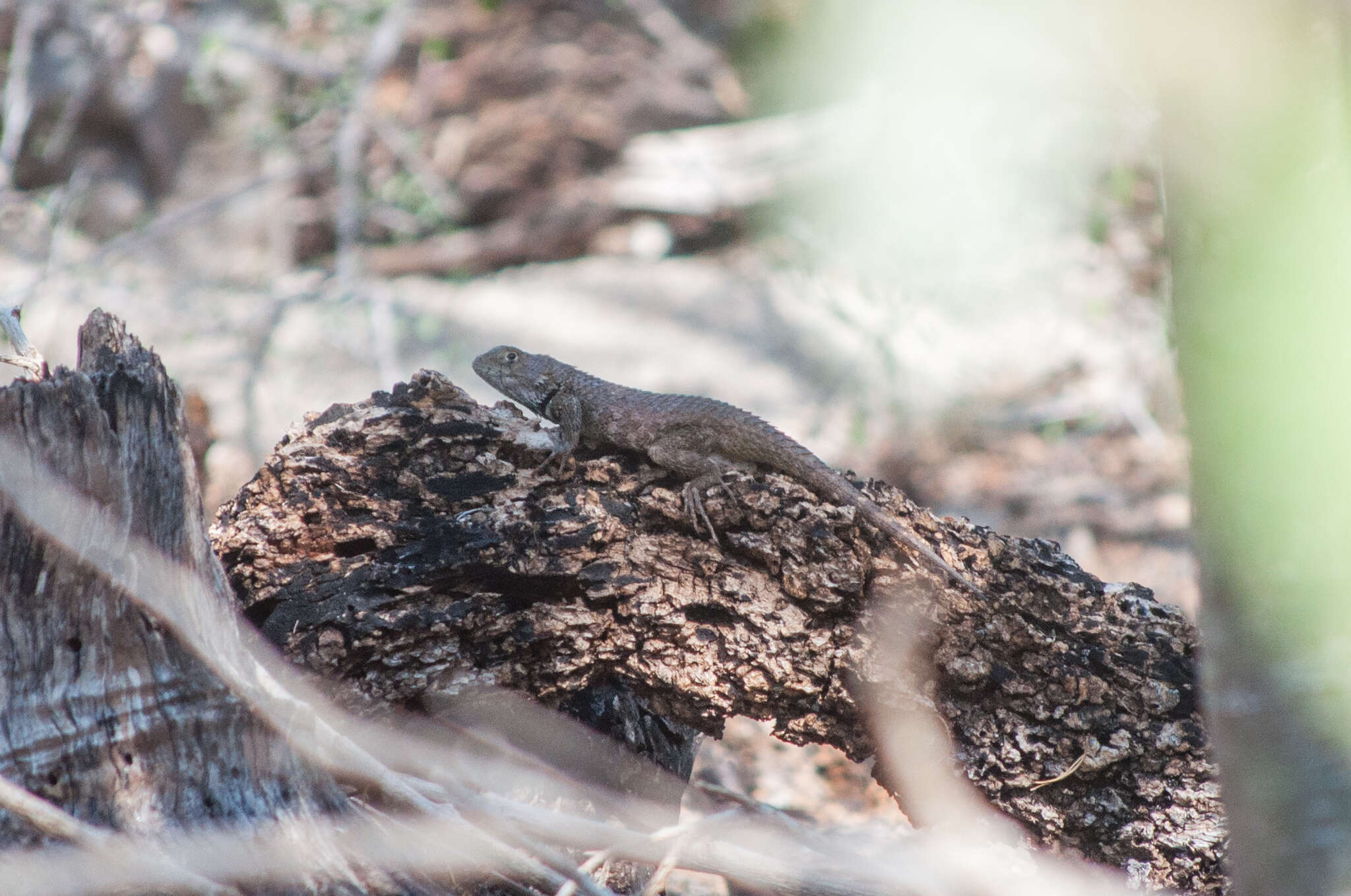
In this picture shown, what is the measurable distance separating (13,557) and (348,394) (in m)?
5.80

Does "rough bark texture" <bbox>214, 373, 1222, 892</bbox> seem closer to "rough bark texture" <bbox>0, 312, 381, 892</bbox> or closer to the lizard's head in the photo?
"rough bark texture" <bbox>0, 312, 381, 892</bbox>

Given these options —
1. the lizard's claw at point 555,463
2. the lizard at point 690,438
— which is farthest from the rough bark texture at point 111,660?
the lizard at point 690,438

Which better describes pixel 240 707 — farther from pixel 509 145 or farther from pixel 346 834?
pixel 509 145

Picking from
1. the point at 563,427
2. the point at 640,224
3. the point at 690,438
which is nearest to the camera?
the point at 690,438

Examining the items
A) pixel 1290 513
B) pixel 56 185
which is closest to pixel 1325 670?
pixel 1290 513

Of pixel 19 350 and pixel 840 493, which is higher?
pixel 840 493

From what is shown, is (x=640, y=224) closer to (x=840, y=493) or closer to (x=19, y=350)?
(x=840, y=493)

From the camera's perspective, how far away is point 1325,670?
4.58 feet

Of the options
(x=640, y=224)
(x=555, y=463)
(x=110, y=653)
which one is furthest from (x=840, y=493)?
(x=640, y=224)

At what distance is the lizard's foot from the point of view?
2.77 metres

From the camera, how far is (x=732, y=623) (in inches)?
105

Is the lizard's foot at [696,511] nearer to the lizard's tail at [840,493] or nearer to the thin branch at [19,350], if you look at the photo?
the lizard's tail at [840,493]

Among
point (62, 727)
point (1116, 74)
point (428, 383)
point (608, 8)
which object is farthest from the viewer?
point (608, 8)

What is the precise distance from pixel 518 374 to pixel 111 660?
2.54m
